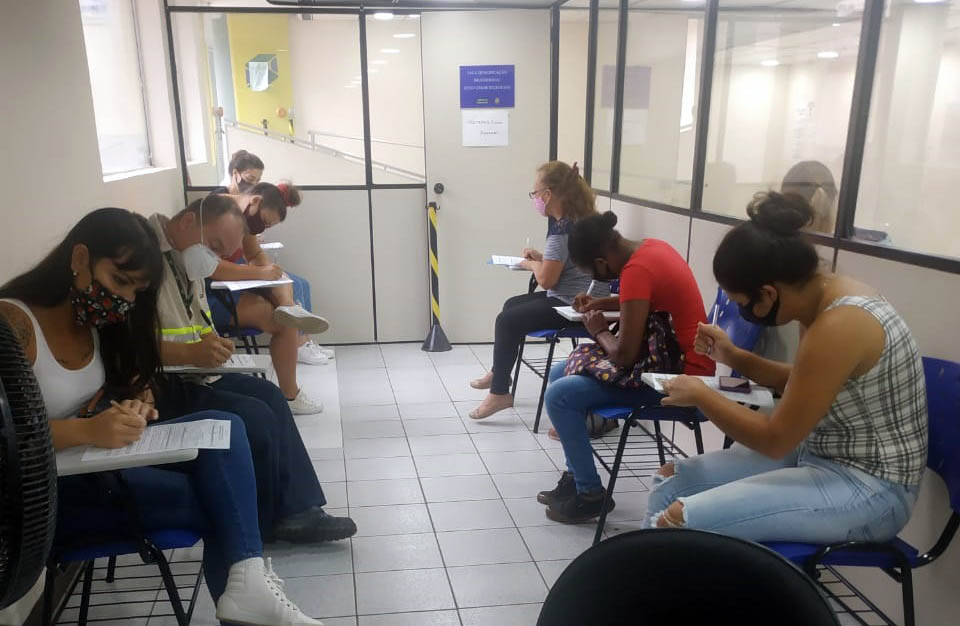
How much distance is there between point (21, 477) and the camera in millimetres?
979

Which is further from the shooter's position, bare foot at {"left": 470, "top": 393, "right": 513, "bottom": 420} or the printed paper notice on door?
the printed paper notice on door

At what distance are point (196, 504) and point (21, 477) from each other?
0.80 m

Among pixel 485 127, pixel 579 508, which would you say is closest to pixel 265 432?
pixel 579 508

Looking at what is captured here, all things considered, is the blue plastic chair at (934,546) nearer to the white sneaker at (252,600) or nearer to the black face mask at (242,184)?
the white sneaker at (252,600)

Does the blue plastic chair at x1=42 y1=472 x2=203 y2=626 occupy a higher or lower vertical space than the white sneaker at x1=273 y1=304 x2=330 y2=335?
lower

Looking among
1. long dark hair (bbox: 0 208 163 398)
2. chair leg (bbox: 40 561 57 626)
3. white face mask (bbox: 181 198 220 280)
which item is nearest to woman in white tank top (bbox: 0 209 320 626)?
long dark hair (bbox: 0 208 163 398)

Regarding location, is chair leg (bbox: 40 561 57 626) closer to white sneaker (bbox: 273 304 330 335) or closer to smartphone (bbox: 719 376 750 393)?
white sneaker (bbox: 273 304 330 335)

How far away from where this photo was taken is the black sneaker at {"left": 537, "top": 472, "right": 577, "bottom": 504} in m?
2.67

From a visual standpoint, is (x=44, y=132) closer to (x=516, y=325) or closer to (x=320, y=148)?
(x=516, y=325)

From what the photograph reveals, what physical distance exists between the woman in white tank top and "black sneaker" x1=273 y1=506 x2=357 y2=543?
20.5 inches

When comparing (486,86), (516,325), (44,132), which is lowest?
(516,325)

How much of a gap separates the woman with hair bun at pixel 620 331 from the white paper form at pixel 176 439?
124 cm

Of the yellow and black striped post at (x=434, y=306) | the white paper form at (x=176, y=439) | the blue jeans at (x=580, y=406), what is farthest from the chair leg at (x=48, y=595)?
the yellow and black striped post at (x=434, y=306)

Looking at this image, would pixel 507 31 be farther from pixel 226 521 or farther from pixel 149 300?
pixel 226 521
